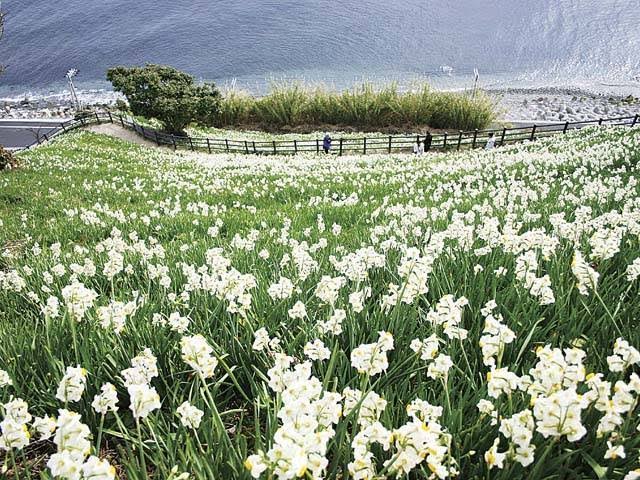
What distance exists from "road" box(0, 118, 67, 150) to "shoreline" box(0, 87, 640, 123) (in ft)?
12.7

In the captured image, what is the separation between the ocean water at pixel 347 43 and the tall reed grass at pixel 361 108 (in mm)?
16718

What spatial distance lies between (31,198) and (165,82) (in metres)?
31.4

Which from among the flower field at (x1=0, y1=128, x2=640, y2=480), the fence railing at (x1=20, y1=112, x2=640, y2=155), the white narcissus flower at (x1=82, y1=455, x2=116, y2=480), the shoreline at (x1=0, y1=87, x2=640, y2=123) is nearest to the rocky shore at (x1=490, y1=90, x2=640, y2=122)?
the shoreline at (x1=0, y1=87, x2=640, y2=123)

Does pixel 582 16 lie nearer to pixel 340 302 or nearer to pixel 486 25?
pixel 486 25

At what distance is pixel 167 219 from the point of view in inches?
273

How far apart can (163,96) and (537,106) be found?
42381mm

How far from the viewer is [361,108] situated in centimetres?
4181

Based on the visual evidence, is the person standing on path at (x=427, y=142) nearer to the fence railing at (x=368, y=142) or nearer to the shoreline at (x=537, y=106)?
the fence railing at (x=368, y=142)

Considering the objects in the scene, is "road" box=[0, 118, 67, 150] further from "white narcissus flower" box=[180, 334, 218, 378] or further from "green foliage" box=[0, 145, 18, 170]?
"white narcissus flower" box=[180, 334, 218, 378]

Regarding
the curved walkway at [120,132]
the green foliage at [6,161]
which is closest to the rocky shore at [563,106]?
the curved walkway at [120,132]

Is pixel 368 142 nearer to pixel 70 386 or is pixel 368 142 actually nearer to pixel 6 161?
pixel 6 161

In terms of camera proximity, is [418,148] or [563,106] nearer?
[418,148]

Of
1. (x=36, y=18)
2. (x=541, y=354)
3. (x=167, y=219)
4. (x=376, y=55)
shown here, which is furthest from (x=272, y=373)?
(x=36, y=18)

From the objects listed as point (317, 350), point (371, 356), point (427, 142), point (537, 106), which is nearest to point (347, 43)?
point (537, 106)
